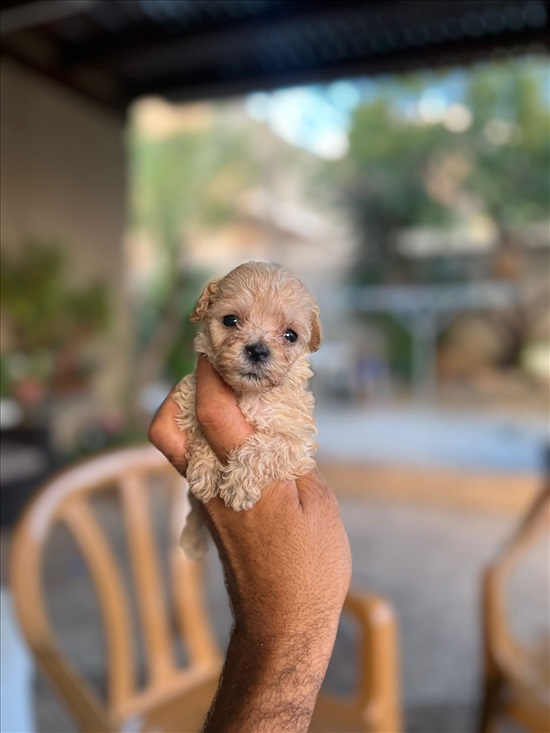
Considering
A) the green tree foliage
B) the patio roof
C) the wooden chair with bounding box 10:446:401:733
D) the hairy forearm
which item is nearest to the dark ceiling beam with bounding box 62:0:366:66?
the patio roof

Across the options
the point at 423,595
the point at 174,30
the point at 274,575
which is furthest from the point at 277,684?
the point at 423,595

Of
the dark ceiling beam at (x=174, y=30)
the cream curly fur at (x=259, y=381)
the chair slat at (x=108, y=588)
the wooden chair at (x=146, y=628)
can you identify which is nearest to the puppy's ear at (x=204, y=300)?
the cream curly fur at (x=259, y=381)

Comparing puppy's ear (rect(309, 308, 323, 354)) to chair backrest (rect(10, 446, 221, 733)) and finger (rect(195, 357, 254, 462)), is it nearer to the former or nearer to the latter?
finger (rect(195, 357, 254, 462))

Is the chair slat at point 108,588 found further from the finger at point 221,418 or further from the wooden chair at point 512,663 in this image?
the finger at point 221,418

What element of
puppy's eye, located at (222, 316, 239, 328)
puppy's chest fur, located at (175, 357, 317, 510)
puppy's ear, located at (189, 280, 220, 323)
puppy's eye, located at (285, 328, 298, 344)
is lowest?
puppy's chest fur, located at (175, 357, 317, 510)

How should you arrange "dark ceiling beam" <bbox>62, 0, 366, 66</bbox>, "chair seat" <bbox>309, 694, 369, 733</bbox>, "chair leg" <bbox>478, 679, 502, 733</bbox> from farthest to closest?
"dark ceiling beam" <bbox>62, 0, 366, 66</bbox> → "chair leg" <bbox>478, 679, 502, 733</bbox> → "chair seat" <bbox>309, 694, 369, 733</bbox>

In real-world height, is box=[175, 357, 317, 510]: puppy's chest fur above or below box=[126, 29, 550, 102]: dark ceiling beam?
below

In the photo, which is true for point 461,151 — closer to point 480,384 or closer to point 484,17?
point 480,384
